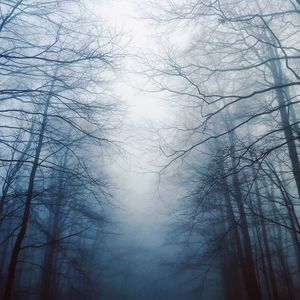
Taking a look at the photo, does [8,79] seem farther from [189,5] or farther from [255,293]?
[255,293]

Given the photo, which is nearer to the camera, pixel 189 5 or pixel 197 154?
pixel 189 5

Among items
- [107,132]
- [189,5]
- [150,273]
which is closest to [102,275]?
[150,273]

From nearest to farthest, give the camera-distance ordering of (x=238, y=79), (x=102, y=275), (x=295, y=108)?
(x=238, y=79) → (x=295, y=108) → (x=102, y=275)

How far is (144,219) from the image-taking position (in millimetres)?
22781

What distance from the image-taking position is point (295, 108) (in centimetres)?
962

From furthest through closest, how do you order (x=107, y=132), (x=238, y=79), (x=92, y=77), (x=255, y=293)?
1. (x=255, y=293)
2. (x=238, y=79)
3. (x=107, y=132)
4. (x=92, y=77)

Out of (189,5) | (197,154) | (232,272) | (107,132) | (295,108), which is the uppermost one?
(295,108)

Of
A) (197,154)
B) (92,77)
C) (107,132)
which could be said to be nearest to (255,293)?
(197,154)

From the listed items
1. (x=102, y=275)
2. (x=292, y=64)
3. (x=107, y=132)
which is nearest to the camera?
(x=107, y=132)

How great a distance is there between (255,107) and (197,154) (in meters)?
3.94

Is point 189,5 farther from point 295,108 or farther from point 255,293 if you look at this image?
point 255,293

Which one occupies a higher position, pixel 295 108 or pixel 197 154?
pixel 295 108

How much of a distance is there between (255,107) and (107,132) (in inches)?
155

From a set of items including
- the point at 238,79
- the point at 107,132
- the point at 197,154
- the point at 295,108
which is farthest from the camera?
the point at 197,154
